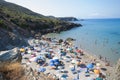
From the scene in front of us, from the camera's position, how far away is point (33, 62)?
98.5 feet

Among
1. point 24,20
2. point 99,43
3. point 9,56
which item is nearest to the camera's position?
point 9,56

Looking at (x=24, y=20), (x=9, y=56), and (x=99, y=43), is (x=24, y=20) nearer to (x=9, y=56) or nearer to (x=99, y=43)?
(x=99, y=43)

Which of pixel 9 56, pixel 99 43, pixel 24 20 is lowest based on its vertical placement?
pixel 99 43

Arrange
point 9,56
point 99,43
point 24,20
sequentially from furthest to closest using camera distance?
point 24,20, point 99,43, point 9,56

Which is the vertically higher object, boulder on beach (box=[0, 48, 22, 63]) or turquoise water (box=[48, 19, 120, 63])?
boulder on beach (box=[0, 48, 22, 63])

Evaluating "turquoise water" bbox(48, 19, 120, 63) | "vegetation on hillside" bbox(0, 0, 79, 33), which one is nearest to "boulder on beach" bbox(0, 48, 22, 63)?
"turquoise water" bbox(48, 19, 120, 63)

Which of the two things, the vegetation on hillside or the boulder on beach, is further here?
the vegetation on hillside

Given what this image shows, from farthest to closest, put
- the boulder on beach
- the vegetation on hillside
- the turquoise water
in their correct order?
the vegetation on hillside, the turquoise water, the boulder on beach

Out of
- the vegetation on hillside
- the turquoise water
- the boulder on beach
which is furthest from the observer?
the vegetation on hillside

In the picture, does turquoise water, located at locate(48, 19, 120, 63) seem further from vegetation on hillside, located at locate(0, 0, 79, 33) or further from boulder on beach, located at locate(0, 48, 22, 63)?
boulder on beach, located at locate(0, 48, 22, 63)

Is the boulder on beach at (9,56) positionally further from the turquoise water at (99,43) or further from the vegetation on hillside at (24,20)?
the vegetation on hillside at (24,20)

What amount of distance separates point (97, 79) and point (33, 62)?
1166cm

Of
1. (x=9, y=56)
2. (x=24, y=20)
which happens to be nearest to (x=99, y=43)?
(x=24, y=20)

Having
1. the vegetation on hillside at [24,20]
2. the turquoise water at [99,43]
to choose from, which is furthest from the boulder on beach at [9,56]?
the vegetation on hillside at [24,20]
